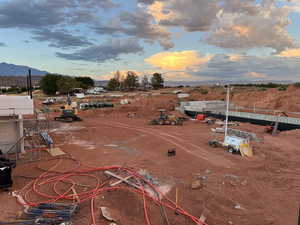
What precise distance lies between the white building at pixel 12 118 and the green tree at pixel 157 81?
87901mm

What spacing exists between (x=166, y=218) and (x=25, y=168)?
Answer: 8369 mm

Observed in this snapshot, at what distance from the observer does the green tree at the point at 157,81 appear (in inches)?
3919

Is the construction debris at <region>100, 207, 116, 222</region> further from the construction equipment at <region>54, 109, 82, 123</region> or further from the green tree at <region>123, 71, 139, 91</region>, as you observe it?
the green tree at <region>123, 71, 139, 91</region>

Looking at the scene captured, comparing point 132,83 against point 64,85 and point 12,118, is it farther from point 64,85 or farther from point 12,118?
point 12,118

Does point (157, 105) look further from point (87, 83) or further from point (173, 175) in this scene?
point (87, 83)

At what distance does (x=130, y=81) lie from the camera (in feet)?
302

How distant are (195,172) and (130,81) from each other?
83.1 metres

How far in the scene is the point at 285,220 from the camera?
7387 millimetres

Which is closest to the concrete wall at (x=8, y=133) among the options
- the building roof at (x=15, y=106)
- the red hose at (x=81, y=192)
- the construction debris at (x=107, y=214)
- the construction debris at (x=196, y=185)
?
the building roof at (x=15, y=106)

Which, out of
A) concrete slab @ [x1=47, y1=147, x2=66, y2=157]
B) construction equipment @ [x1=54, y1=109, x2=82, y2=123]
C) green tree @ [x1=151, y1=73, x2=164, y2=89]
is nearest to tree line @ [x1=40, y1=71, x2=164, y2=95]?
green tree @ [x1=151, y1=73, x2=164, y2=89]

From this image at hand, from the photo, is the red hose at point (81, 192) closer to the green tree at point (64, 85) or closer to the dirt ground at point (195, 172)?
the dirt ground at point (195, 172)

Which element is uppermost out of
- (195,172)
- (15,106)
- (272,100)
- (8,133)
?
(15,106)

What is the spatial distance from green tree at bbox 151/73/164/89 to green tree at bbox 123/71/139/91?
910 centimetres

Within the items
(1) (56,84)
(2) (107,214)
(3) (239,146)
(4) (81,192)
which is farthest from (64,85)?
(2) (107,214)
